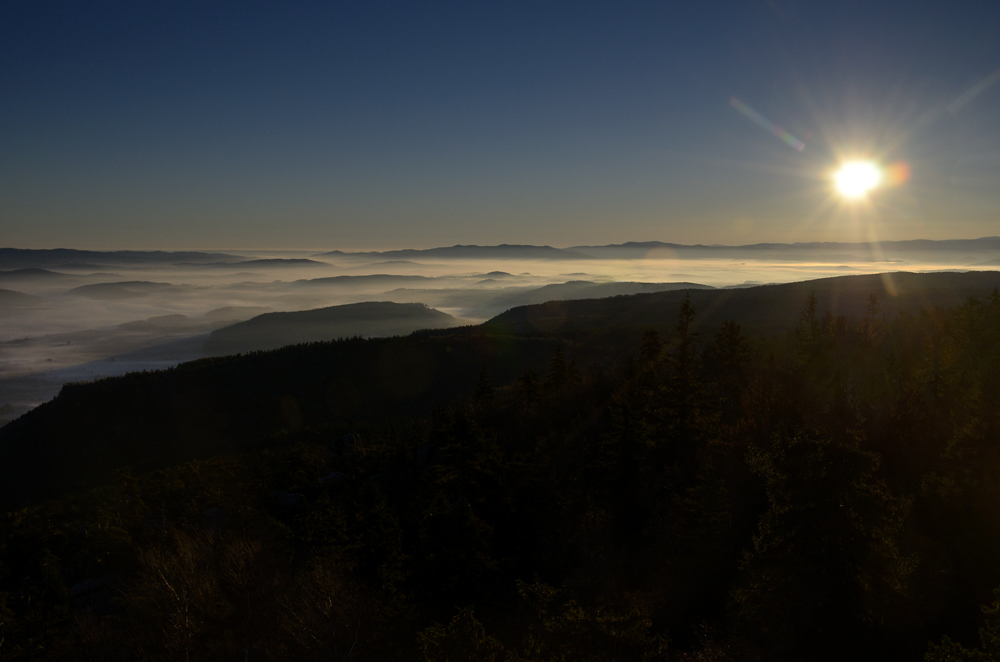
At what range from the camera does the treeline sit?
1259 centimetres

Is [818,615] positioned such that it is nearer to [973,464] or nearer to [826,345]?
[973,464]

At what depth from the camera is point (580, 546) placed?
60.8 ft

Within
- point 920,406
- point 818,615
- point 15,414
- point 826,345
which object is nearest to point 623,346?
Answer: point 826,345

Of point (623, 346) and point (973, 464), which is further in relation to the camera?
point (623, 346)

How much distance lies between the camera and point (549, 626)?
12398 mm

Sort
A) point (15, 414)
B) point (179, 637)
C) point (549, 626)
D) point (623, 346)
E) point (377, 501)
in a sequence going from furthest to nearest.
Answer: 1. point (15, 414)
2. point (623, 346)
3. point (377, 501)
4. point (179, 637)
5. point (549, 626)

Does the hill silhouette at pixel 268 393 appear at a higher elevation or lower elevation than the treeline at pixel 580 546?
lower

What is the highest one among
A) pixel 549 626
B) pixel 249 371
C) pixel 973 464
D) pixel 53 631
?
pixel 973 464

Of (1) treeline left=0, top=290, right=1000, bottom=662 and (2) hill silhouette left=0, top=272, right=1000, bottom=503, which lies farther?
(2) hill silhouette left=0, top=272, right=1000, bottom=503

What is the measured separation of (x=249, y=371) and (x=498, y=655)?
92233 millimetres

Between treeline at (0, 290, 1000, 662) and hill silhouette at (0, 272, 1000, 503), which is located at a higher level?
treeline at (0, 290, 1000, 662)

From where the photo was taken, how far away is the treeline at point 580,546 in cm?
1259

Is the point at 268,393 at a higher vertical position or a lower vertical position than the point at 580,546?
lower

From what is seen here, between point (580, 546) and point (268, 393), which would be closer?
point (580, 546)
